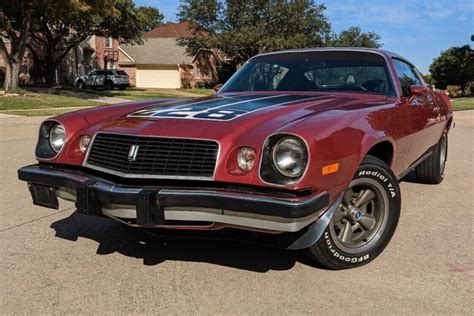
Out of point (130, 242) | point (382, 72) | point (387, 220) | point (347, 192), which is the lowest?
point (130, 242)

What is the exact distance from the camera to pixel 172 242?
4.07m

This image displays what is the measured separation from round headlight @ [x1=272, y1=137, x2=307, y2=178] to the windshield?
172cm

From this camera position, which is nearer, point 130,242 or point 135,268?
point 135,268

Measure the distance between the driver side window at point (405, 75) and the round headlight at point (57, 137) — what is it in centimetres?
286

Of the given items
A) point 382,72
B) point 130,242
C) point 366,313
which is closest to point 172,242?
point 130,242

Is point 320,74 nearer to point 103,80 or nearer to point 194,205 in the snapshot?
point 194,205

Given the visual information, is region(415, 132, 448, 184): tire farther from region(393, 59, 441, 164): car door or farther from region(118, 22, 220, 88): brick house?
region(118, 22, 220, 88): brick house

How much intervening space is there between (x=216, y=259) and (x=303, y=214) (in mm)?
1085

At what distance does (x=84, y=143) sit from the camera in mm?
3734

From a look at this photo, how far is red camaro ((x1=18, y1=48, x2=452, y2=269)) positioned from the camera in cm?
294

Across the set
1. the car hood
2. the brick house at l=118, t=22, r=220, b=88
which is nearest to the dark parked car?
the brick house at l=118, t=22, r=220, b=88

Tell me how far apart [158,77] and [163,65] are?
123 centimetres

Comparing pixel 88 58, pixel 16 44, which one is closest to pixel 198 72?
pixel 88 58

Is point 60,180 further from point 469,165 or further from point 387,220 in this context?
point 469,165
